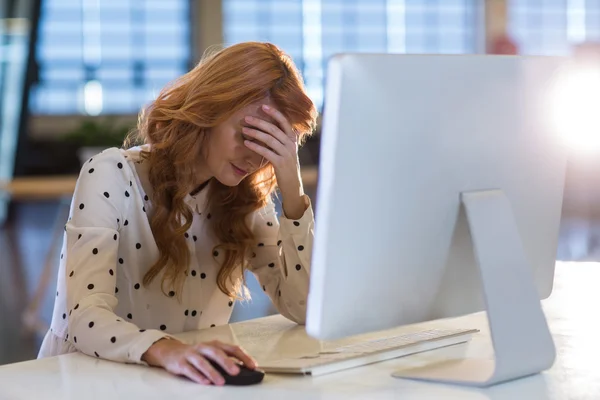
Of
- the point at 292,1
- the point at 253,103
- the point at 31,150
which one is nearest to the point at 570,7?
the point at 292,1

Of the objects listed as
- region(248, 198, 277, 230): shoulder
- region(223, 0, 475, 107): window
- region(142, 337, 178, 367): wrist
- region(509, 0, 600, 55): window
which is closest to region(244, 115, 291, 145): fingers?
region(248, 198, 277, 230): shoulder

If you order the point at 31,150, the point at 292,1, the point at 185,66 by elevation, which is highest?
the point at 292,1

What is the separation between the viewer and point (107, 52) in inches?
395

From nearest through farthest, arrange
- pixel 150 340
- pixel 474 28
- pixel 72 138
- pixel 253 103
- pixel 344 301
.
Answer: pixel 344 301, pixel 150 340, pixel 253 103, pixel 72 138, pixel 474 28

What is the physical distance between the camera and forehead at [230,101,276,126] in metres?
1.61

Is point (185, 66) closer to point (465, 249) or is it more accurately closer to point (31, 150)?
point (31, 150)

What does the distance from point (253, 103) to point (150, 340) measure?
1.64 ft

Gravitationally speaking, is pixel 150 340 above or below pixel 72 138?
above

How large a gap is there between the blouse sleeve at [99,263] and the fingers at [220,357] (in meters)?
0.11

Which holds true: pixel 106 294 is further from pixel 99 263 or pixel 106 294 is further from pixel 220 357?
pixel 220 357

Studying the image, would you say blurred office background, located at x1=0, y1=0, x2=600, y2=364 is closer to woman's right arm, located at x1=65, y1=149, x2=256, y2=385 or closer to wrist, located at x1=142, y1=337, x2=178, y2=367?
woman's right arm, located at x1=65, y1=149, x2=256, y2=385

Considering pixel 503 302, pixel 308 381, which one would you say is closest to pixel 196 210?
pixel 308 381

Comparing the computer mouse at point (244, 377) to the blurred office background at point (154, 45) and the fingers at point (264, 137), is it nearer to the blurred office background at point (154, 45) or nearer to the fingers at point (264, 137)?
the fingers at point (264, 137)

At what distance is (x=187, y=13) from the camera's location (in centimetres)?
1024
